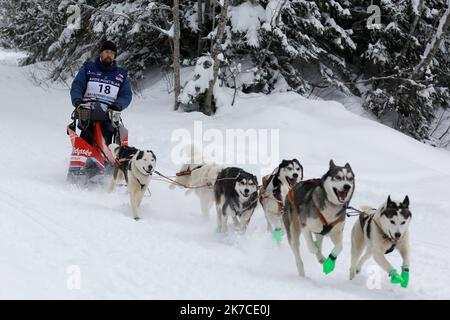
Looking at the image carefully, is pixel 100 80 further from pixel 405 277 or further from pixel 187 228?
pixel 405 277

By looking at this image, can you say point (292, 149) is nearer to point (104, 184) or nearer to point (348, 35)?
point (104, 184)

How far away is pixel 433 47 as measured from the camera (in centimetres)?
1204

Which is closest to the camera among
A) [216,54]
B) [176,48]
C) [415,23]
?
[216,54]

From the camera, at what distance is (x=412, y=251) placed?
15.8ft

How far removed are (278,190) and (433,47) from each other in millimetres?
9157

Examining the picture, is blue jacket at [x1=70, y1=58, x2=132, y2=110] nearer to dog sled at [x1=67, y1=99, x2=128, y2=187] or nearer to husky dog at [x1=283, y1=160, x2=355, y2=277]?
dog sled at [x1=67, y1=99, x2=128, y2=187]

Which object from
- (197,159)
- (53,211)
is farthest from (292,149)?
(53,211)

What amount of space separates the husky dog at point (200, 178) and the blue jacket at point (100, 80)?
4.45 ft

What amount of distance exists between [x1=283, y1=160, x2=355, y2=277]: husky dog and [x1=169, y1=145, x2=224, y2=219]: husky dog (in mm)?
1456

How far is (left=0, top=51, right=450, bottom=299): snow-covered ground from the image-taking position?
3.32 metres

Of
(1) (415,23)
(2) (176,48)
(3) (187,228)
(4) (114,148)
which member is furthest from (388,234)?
(1) (415,23)

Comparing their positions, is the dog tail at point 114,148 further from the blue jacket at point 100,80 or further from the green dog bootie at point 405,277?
the green dog bootie at point 405,277
